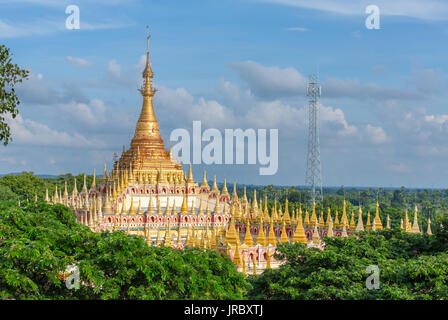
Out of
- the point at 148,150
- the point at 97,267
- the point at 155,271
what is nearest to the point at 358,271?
the point at 155,271

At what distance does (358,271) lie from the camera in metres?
25.7

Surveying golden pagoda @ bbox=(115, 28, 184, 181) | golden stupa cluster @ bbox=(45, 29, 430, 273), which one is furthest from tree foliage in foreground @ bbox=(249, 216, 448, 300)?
golden pagoda @ bbox=(115, 28, 184, 181)

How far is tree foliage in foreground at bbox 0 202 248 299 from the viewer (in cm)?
2039

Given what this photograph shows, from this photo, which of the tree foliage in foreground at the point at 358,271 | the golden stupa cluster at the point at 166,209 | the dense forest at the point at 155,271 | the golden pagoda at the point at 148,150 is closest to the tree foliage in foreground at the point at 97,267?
the dense forest at the point at 155,271

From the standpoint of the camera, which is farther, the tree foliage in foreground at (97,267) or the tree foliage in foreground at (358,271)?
the tree foliage in foreground at (358,271)

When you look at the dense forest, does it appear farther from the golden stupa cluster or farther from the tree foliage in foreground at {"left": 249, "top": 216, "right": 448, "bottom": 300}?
the golden stupa cluster

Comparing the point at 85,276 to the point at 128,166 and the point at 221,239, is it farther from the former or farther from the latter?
the point at 128,166

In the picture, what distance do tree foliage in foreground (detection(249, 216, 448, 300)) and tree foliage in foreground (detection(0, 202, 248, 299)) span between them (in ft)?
7.80

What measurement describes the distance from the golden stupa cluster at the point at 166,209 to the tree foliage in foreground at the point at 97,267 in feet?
59.0

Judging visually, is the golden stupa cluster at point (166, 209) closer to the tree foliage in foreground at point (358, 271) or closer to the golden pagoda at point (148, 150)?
the golden pagoda at point (148, 150)

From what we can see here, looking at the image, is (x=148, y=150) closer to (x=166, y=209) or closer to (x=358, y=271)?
(x=166, y=209)

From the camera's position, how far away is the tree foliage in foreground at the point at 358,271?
23.7 meters

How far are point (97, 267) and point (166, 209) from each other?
3115cm
